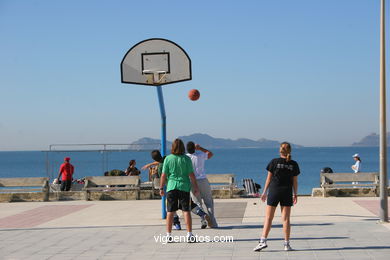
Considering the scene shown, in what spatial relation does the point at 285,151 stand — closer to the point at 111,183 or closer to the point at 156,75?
the point at 156,75

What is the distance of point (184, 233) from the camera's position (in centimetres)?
1105

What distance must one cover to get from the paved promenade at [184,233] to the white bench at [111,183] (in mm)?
1909

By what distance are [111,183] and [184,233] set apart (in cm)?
829

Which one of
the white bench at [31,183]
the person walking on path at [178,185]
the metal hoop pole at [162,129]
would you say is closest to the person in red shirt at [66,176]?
the white bench at [31,183]

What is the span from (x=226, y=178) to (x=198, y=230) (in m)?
7.67

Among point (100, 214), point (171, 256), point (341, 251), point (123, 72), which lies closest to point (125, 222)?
point (100, 214)

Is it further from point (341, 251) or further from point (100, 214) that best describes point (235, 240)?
point (100, 214)

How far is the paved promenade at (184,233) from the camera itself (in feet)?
30.0

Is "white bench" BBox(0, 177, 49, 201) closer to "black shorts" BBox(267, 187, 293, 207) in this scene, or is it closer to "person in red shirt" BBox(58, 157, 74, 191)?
"person in red shirt" BBox(58, 157, 74, 191)

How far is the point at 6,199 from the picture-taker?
62.4 ft

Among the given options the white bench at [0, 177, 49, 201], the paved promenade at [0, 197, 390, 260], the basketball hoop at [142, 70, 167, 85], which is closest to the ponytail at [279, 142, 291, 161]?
the paved promenade at [0, 197, 390, 260]

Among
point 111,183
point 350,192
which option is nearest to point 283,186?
point 350,192

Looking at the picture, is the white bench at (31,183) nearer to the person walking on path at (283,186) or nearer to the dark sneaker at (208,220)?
the dark sneaker at (208,220)

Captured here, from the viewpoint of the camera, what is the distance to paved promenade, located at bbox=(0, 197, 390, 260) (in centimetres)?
914
